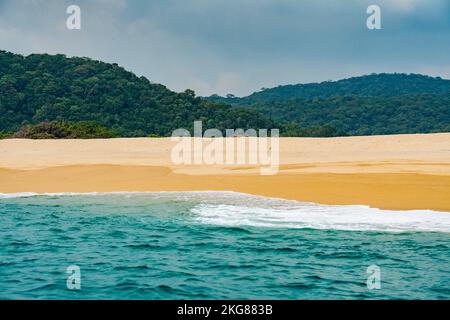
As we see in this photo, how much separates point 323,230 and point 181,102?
2505 inches

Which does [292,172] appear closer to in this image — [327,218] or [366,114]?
[327,218]

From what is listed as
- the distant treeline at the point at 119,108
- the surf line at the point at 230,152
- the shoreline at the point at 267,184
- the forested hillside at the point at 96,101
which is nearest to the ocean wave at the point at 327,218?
the shoreline at the point at 267,184

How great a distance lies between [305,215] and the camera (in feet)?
49.2

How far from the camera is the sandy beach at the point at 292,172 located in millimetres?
18016

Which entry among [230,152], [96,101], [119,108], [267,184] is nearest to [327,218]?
[267,184]

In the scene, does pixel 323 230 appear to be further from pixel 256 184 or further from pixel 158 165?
pixel 158 165

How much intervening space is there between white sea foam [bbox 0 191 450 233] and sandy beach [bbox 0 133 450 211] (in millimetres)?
806

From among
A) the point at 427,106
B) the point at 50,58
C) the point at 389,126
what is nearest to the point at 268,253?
the point at 50,58

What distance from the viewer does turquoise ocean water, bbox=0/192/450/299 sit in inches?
369

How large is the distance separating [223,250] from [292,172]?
434 inches

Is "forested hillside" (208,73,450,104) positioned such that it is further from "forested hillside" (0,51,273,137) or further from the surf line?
the surf line

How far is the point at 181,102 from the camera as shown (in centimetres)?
7606

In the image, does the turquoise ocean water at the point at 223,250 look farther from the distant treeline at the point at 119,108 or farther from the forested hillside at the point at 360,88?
the forested hillside at the point at 360,88

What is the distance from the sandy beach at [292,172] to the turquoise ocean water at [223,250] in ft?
6.65
